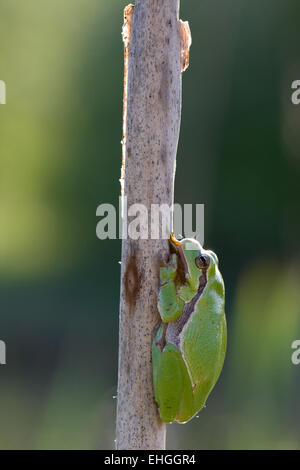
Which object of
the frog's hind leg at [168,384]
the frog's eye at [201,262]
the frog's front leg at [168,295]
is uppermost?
the frog's eye at [201,262]

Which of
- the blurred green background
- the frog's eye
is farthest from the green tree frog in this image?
the blurred green background

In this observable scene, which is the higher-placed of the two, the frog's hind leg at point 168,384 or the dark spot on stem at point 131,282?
the dark spot on stem at point 131,282

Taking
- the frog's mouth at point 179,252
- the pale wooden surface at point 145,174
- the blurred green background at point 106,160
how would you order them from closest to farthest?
1. the pale wooden surface at point 145,174
2. the frog's mouth at point 179,252
3. the blurred green background at point 106,160

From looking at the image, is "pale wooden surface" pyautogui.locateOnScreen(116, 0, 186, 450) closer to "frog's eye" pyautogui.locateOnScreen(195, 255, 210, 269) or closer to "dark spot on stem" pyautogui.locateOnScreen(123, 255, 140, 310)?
"dark spot on stem" pyautogui.locateOnScreen(123, 255, 140, 310)

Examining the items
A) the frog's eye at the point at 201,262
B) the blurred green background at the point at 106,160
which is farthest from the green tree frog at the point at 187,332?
the blurred green background at the point at 106,160

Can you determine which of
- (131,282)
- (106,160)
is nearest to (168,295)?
(131,282)

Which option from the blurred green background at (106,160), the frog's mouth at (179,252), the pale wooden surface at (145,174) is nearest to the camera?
the pale wooden surface at (145,174)

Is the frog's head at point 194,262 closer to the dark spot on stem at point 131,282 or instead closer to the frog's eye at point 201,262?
the frog's eye at point 201,262
